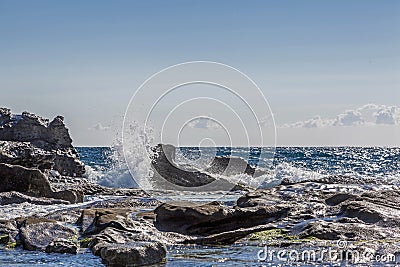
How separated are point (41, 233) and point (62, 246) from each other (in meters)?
1.81

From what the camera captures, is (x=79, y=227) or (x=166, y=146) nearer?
(x=79, y=227)

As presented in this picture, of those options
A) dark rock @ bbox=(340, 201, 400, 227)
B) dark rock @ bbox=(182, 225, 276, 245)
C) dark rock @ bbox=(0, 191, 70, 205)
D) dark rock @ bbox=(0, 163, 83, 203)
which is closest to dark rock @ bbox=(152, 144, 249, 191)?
dark rock @ bbox=(0, 163, 83, 203)

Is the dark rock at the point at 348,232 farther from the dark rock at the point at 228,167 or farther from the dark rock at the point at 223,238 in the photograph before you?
the dark rock at the point at 228,167

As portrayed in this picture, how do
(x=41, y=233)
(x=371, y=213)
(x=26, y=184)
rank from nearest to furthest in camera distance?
(x=41, y=233) < (x=371, y=213) < (x=26, y=184)

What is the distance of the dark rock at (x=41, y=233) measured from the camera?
55.1ft

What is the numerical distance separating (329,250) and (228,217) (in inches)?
206

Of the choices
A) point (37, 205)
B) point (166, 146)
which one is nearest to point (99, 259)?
point (37, 205)

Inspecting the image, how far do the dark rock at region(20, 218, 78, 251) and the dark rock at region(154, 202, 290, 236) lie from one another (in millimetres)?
2913

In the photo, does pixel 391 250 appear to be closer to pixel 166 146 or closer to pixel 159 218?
pixel 159 218

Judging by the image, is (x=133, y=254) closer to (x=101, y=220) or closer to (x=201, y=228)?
(x=101, y=220)

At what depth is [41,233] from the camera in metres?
17.5

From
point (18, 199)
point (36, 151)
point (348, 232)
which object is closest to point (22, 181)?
point (18, 199)

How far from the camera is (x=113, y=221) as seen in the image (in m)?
17.9

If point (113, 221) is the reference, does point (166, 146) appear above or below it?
above
